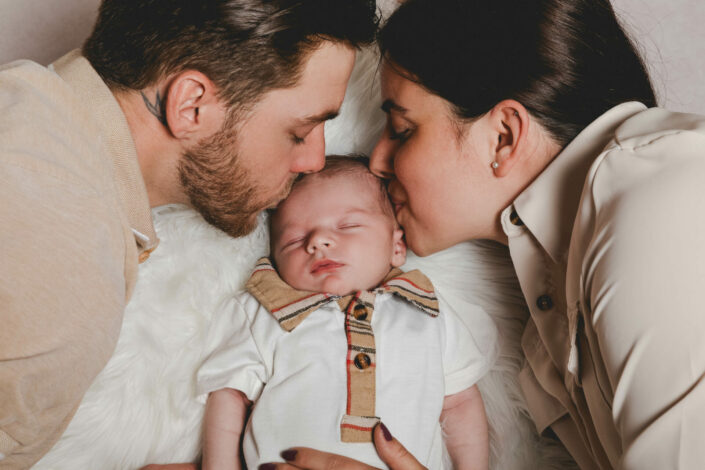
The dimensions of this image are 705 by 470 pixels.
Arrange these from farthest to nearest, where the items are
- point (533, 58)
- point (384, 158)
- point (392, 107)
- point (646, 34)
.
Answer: point (646, 34), point (384, 158), point (392, 107), point (533, 58)

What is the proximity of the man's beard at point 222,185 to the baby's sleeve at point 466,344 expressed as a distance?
61cm

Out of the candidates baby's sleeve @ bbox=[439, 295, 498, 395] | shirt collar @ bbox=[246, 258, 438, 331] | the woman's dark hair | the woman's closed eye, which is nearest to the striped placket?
shirt collar @ bbox=[246, 258, 438, 331]

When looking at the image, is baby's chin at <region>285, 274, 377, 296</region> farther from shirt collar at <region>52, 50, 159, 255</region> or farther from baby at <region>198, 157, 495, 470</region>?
shirt collar at <region>52, 50, 159, 255</region>

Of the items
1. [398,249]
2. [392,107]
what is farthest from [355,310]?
[392,107]

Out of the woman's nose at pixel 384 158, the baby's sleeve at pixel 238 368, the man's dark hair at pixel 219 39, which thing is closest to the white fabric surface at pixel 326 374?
the baby's sleeve at pixel 238 368

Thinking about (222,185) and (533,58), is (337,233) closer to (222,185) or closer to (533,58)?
(222,185)

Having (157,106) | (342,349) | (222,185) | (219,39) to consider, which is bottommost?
(342,349)

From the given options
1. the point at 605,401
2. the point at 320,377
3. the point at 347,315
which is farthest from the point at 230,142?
the point at 605,401

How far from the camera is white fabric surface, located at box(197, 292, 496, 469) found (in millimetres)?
1463

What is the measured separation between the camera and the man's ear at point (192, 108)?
4.80ft

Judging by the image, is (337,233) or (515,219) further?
(337,233)

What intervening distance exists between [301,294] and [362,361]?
248mm

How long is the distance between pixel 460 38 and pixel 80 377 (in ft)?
3.72

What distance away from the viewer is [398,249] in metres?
1.79
